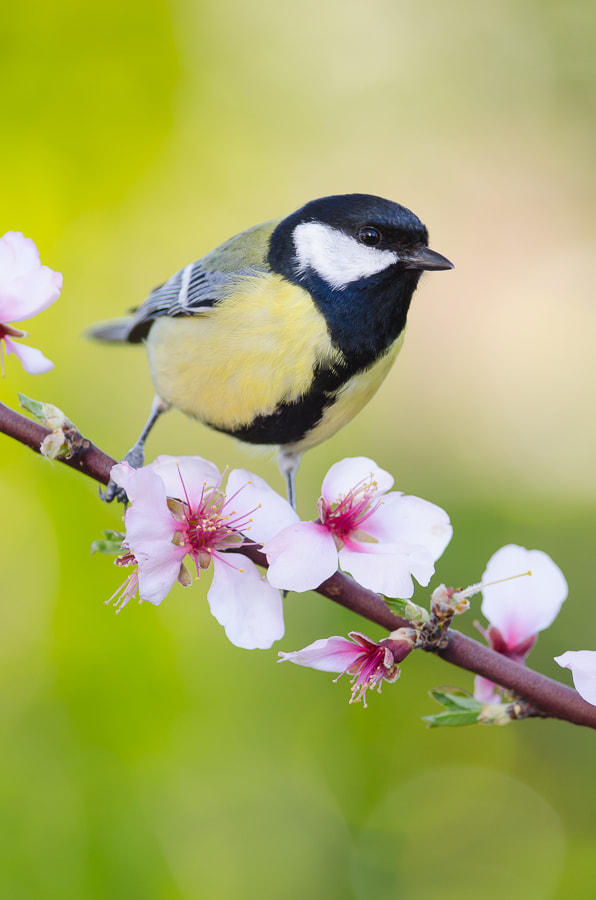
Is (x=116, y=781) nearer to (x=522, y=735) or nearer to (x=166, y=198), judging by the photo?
(x=522, y=735)

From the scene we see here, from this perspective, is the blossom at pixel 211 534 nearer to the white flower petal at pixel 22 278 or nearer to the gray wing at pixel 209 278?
the white flower petal at pixel 22 278

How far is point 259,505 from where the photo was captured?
91cm

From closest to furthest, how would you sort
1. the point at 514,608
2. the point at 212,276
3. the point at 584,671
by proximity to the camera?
the point at 584,671 → the point at 514,608 → the point at 212,276

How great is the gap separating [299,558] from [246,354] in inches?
22.9

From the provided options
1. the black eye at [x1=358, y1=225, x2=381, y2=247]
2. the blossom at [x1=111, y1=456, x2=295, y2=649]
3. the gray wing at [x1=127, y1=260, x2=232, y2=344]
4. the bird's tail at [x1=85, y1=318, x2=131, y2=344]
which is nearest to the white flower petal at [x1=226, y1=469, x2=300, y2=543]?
the blossom at [x1=111, y1=456, x2=295, y2=649]

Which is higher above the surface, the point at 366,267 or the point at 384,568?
the point at 366,267

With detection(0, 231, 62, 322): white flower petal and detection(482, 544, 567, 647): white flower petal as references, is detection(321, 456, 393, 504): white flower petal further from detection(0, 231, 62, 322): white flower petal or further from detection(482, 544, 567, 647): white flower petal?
detection(0, 231, 62, 322): white flower petal

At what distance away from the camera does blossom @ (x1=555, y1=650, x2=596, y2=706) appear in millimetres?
815

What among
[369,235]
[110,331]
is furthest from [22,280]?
[110,331]

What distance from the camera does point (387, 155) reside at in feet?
10.8

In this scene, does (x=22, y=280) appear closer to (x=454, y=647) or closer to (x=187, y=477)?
(x=187, y=477)

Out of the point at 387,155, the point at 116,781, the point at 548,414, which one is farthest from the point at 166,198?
the point at 116,781

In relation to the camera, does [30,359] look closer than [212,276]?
Yes

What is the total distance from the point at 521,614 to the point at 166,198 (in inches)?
84.1
